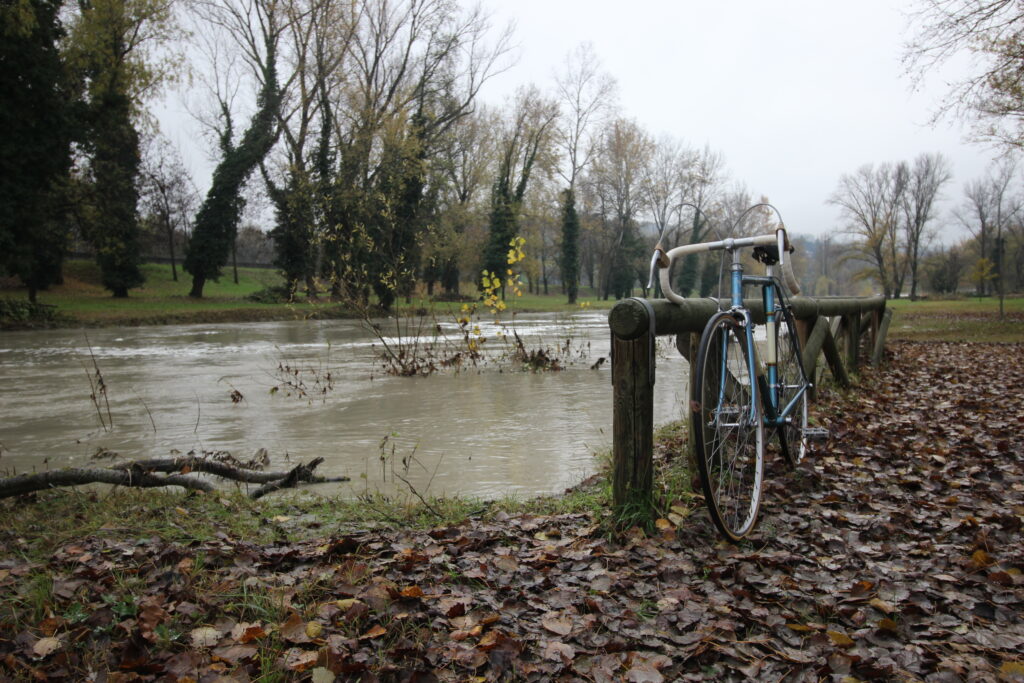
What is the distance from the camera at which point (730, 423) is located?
140 inches

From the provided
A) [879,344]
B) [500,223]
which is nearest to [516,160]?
[500,223]

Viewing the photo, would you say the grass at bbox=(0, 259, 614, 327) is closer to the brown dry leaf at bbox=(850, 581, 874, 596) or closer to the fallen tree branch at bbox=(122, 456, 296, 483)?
the fallen tree branch at bbox=(122, 456, 296, 483)

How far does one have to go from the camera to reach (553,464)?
5.50 meters

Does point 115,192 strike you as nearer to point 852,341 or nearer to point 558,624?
point 852,341

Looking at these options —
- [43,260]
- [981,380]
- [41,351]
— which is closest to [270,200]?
[43,260]

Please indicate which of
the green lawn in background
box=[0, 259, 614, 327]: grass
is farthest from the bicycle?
box=[0, 259, 614, 327]: grass

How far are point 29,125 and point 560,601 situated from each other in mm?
25640

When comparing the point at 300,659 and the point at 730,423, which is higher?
the point at 730,423

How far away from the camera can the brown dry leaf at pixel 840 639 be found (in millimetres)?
2480

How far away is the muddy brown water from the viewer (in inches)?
216

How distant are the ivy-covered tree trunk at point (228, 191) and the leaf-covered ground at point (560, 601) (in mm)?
32701

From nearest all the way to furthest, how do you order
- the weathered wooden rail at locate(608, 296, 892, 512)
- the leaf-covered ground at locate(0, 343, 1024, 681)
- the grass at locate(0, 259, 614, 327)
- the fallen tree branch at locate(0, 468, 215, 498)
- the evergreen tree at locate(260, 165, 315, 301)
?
the leaf-covered ground at locate(0, 343, 1024, 681) < the weathered wooden rail at locate(608, 296, 892, 512) < the fallen tree branch at locate(0, 468, 215, 498) < the grass at locate(0, 259, 614, 327) < the evergreen tree at locate(260, 165, 315, 301)

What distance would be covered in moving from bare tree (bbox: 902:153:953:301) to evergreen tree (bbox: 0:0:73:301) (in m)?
61.2

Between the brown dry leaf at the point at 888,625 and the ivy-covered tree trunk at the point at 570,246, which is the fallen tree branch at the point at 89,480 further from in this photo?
the ivy-covered tree trunk at the point at 570,246
